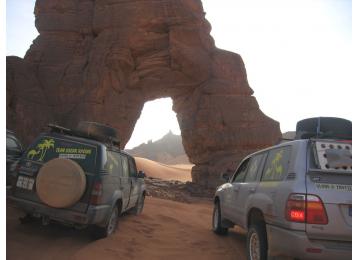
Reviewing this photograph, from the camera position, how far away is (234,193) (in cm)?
712

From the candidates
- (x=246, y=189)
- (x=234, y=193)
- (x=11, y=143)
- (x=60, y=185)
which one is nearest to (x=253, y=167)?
(x=246, y=189)

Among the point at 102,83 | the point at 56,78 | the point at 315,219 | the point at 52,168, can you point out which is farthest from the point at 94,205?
the point at 56,78

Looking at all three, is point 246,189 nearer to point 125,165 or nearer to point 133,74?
point 125,165

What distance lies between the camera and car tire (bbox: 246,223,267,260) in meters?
4.88

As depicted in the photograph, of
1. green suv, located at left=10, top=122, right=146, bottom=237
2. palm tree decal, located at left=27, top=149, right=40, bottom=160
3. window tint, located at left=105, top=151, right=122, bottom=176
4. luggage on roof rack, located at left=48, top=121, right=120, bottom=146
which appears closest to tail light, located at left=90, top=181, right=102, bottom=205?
green suv, located at left=10, top=122, right=146, bottom=237

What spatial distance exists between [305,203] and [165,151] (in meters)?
89.8

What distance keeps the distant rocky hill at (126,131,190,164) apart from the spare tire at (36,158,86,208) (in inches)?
3114

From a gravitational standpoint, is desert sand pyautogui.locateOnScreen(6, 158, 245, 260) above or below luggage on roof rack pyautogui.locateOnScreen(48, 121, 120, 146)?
below

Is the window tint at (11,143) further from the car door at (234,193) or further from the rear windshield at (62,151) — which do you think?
the car door at (234,193)

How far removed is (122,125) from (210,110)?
17.4 ft

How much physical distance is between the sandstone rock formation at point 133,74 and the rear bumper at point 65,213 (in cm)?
1307

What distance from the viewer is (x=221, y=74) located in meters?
21.6

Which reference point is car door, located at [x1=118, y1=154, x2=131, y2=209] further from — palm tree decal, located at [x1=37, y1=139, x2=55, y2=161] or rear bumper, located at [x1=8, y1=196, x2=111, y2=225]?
palm tree decal, located at [x1=37, y1=139, x2=55, y2=161]

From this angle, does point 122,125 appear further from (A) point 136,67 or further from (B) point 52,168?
(B) point 52,168
